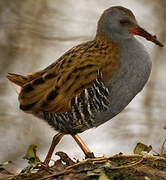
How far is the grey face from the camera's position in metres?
3.26

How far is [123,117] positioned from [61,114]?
2.74m

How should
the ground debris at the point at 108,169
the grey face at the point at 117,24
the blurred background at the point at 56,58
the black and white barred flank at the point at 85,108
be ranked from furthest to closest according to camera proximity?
the blurred background at the point at 56,58
the grey face at the point at 117,24
the black and white barred flank at the point at 85,108
the ground debris at the point at 108,169

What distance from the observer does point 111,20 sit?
3318 mm

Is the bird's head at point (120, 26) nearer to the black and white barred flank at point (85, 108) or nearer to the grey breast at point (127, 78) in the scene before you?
the grey breast at point (127, 78)

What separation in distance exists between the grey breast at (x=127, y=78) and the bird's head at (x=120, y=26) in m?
0.08

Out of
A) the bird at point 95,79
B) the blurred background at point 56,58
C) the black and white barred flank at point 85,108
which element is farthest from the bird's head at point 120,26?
the blurred background at point 56,58

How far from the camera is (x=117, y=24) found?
3303mm

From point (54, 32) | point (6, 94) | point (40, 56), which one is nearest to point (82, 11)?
point (54, 32)

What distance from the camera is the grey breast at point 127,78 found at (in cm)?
317

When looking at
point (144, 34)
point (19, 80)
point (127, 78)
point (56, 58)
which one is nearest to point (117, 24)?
point (144, 34)

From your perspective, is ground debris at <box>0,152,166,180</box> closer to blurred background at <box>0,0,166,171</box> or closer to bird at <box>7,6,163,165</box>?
bird at <box>7,6,163,165</box>

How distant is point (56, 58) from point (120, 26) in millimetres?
2841

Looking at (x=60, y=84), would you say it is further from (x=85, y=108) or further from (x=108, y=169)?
(x=108, y=169)

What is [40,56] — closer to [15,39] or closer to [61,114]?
[15,39]
